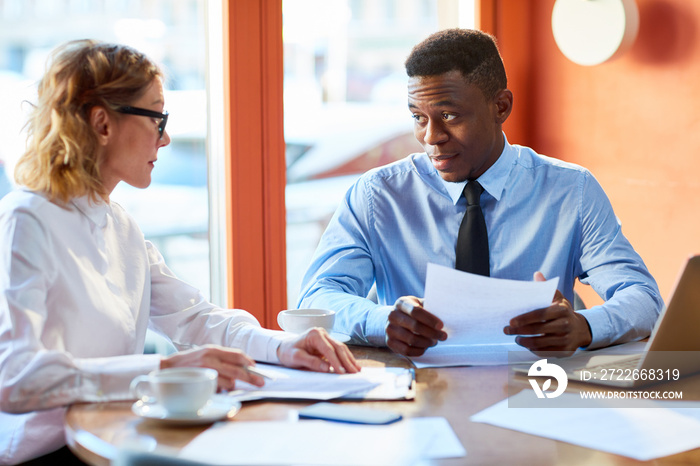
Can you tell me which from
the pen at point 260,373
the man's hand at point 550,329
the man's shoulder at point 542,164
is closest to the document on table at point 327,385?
the pen at point 260,373

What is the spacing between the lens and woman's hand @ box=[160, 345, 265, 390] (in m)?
1.34

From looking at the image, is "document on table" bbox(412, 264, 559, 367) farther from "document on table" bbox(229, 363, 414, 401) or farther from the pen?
the pen

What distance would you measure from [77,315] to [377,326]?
2.14 feet

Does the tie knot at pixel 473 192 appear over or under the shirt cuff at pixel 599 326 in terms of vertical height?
over

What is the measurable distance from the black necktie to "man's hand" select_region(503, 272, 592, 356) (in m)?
0.42

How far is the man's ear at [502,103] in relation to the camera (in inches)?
90.6

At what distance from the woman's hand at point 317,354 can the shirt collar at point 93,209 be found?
0.47 metres

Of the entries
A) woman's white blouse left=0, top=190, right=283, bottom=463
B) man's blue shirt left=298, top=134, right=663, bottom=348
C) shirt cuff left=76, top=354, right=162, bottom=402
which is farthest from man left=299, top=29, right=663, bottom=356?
shirt cuff left=76, top=354, right=162, bottom=402

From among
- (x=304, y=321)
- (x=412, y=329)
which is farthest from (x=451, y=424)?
(x=304, y=321)

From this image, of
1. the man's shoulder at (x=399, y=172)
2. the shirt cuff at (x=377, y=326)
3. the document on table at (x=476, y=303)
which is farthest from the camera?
the man's shoulder at (x=399, y=172)

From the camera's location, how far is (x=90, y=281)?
59.0 inches

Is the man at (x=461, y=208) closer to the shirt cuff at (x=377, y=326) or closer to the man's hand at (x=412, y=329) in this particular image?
the shirt cuff at (x=377, y=326)

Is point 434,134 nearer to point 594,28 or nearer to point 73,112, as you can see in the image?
point 73,112

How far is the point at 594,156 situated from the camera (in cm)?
331
